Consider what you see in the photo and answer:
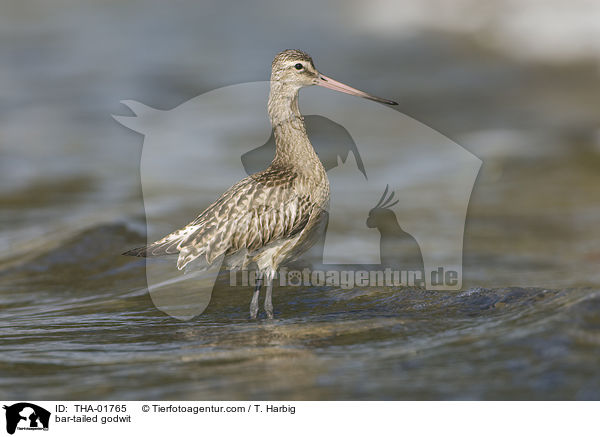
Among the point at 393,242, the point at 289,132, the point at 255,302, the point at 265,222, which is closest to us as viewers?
the point at 265,222

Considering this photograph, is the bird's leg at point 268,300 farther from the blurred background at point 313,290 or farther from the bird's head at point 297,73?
the bird's head at point 297,73

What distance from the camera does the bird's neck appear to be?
22.8 feet

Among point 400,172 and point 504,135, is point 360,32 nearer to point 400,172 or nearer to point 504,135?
point 504,135

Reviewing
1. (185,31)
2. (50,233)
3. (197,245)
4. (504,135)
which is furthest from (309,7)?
(197,245)

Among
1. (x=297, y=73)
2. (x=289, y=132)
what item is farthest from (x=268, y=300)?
(x=297, y=73)

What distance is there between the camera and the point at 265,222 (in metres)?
6.50

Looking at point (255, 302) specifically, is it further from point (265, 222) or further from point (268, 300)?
point (265, 222)

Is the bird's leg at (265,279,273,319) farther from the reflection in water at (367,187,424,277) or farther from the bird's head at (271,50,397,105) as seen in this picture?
the reflection in water at (367,187,424,277)

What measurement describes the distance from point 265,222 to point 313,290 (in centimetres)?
117

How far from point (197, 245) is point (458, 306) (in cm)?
220
